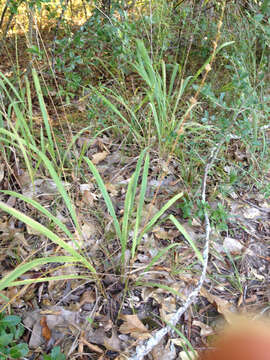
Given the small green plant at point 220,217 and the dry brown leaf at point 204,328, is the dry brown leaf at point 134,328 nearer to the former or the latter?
the dry brown leaf at point 204,328

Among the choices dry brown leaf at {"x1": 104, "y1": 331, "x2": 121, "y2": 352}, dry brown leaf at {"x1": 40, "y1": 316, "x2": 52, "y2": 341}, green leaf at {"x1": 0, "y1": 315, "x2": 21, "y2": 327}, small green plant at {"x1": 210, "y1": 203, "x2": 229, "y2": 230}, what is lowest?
dry brown leaf at {"x1": 104, "y1": 331, "x2": 121, "y2": 352}

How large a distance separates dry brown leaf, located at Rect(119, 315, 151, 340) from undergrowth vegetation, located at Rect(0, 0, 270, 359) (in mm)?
49

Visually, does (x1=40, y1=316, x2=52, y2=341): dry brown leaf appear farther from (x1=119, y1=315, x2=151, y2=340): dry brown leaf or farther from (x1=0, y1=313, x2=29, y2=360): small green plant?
(x1=119, y1=315, x2=151, y2=340): dry brown leaf

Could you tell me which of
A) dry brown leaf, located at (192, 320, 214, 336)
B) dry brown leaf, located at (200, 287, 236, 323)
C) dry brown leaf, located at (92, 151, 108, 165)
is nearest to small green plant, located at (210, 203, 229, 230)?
dry brown leaf, located at (200, 287, 236, 323)

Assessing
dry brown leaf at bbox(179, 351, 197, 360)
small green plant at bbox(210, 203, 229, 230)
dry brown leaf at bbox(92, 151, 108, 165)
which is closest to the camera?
dry brown leaf at bbox(179, 351, 197, 360)

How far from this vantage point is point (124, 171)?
165cm

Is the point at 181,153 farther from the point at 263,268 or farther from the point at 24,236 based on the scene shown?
the point at 24,236

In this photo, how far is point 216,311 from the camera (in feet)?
3.82

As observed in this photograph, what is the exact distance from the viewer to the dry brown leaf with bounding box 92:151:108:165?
5.51 ft

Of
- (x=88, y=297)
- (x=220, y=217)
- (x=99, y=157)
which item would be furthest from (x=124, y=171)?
(x=88, y=297)

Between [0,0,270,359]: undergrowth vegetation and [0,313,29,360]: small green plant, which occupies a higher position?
[0,0,270,359]: undergrowth vegetation

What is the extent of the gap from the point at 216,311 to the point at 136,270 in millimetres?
340

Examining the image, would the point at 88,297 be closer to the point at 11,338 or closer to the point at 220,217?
the point at 11,338

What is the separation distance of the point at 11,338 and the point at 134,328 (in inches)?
15.1
